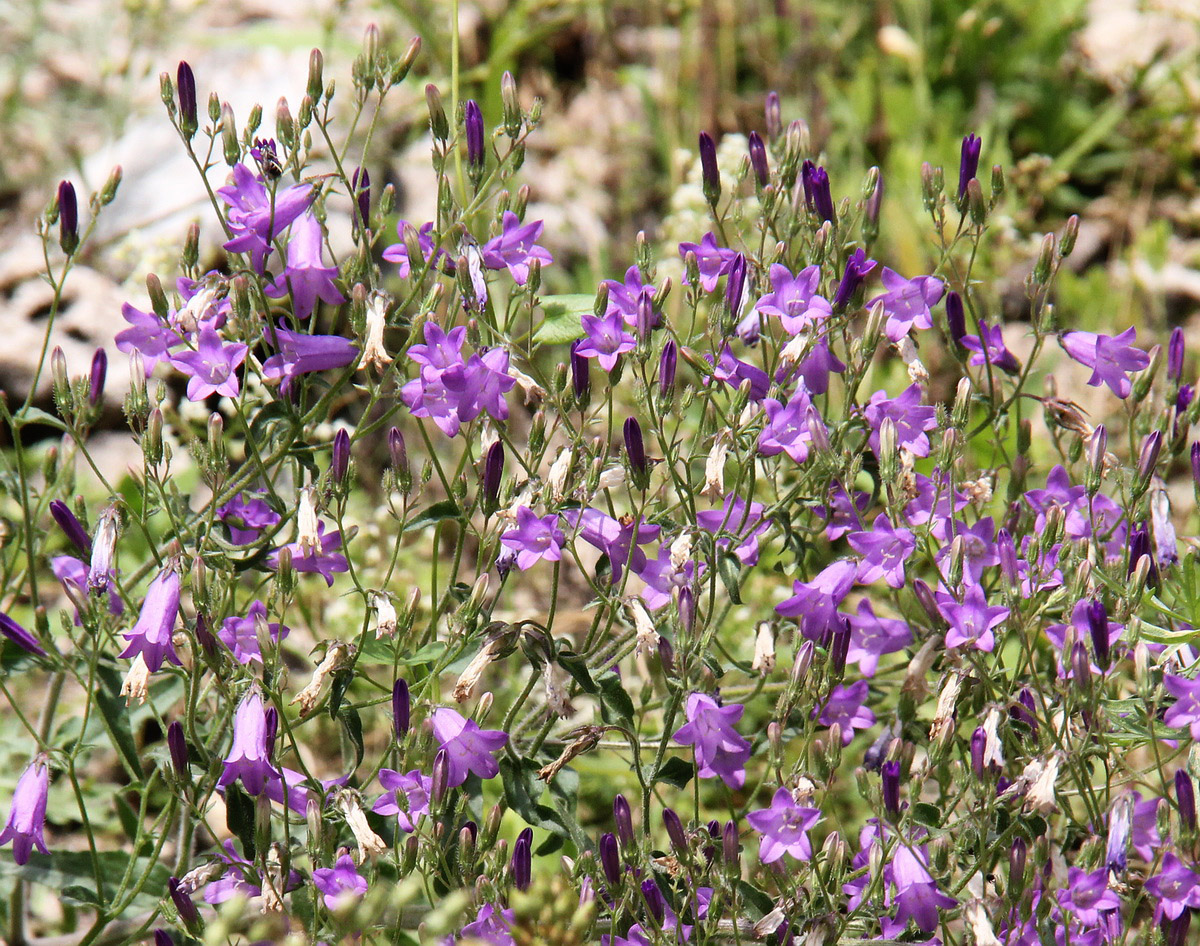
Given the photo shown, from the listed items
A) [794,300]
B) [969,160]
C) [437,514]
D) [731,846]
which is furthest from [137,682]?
[969,160]

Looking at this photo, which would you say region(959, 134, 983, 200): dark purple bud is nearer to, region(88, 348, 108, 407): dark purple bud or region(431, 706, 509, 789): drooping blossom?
region(431, 706, 509, 789): drooping blossom

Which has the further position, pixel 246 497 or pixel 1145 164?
pixel 1145 164

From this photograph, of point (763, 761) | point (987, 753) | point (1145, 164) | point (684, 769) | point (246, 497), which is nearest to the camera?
point (987, 753)

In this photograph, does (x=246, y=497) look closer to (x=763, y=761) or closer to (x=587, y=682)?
(x=587, y=682)

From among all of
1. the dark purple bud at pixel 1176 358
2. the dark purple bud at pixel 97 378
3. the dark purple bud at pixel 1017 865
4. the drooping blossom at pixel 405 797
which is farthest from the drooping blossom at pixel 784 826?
the dark purple bud at pixel 97 378

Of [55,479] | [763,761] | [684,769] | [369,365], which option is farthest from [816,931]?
[55,479]

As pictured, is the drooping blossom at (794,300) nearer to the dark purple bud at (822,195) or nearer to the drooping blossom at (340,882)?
the dark purple bud at (822,195)
